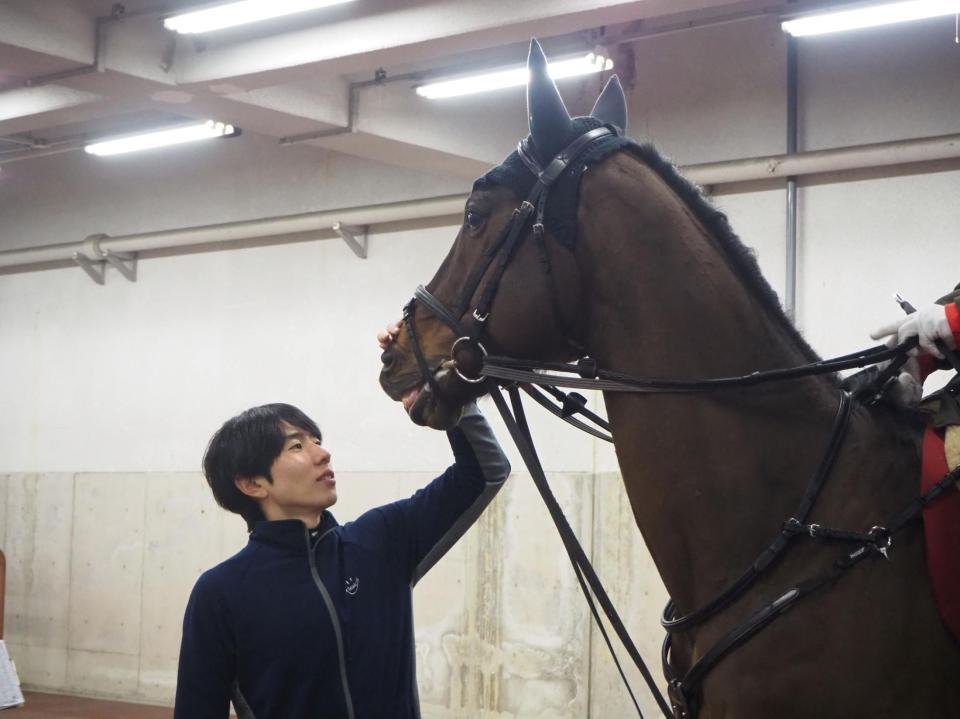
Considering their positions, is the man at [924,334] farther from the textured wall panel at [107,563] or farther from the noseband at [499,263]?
the textured wall panel at [107,563]

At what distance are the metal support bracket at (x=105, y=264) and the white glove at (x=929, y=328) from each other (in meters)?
8.32

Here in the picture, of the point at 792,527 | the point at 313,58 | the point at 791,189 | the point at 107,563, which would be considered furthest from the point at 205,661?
the point at 107,563

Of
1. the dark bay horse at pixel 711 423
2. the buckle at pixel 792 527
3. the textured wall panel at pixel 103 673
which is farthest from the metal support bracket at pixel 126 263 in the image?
the buckle at pixel 792 527

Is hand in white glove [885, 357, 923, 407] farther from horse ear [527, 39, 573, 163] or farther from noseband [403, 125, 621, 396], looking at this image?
horse ear [527, 39, 573, 163]

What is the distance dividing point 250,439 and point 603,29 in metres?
4.68

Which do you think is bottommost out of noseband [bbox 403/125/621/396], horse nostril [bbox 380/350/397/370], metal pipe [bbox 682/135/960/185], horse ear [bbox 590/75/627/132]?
horse nostril [bbox 380/350/397/370]

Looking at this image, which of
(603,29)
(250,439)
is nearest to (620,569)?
(603,29)

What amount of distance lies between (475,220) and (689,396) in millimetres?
607

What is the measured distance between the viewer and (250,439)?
2646 millimetres

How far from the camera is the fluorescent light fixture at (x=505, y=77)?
20.0 ft

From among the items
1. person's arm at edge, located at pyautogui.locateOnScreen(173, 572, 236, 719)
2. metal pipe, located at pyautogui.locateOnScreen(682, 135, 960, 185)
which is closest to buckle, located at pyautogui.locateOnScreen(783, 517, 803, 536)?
person's arm at edge, located at pyautogui.locateOnScreen(173, 572, 236, 719)

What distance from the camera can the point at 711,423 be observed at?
2121 mm

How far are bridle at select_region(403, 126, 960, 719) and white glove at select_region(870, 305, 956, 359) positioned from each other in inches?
1.1

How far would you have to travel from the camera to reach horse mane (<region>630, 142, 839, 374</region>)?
7.23 ft
